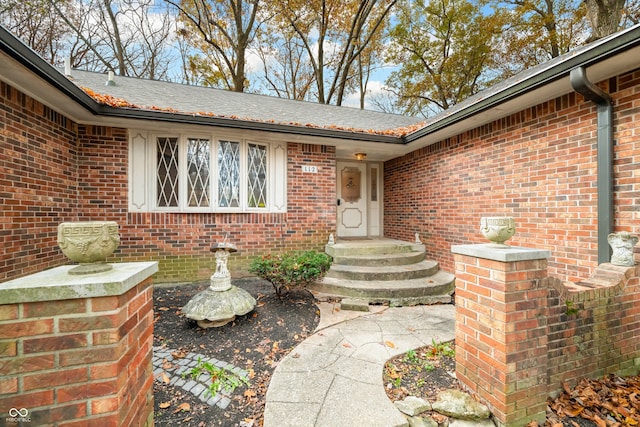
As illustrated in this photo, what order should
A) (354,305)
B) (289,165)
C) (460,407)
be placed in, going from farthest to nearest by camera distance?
(289,165), (354,305), (460,407)

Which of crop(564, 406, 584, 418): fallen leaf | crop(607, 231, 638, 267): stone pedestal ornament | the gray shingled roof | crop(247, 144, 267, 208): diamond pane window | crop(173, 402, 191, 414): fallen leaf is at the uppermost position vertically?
the gray shingled roof

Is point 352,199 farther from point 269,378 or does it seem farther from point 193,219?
point 269,378

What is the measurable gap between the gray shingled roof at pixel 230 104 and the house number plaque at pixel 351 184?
48.1 inches

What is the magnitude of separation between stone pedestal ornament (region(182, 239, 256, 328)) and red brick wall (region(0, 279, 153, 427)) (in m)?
1.83

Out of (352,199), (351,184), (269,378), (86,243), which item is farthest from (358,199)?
(86,243)

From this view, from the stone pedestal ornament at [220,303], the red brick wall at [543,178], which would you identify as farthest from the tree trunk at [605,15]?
the stone pedestal ornament at [220,303]

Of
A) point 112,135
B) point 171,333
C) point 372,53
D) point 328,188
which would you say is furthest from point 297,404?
point 372,53

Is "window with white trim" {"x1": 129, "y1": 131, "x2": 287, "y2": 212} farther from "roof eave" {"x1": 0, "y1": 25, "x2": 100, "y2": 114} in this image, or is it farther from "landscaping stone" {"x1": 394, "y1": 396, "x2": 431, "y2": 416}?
"landscaping stone" {"x1": 394, "y1": 396, "x2": 431, "y2": 416}

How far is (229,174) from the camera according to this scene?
4.88 metres

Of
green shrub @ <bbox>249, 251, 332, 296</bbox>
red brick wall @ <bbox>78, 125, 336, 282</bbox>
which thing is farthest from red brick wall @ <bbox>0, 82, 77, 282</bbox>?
green shrub @ <bbox>249, 251, 332, 296</bbox>

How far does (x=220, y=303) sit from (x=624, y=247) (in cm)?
420

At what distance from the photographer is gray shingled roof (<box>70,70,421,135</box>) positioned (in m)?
5.02

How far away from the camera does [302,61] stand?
46.4 ft

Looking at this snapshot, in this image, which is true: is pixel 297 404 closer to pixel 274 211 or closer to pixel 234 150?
pixel 274 211
